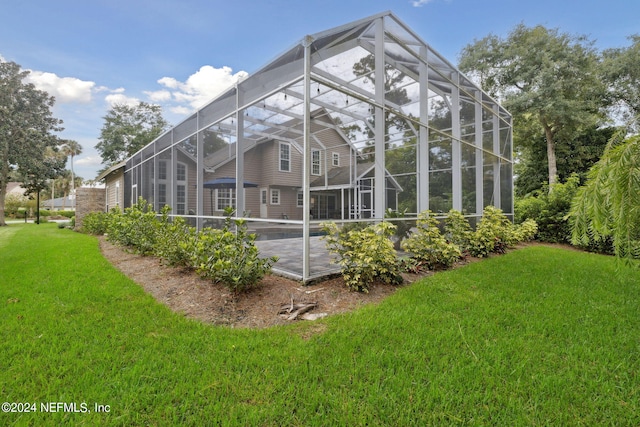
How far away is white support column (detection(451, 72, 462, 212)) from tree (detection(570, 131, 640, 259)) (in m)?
4.84

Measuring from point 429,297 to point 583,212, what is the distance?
1.96 m

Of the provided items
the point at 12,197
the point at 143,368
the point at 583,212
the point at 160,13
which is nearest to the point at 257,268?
the point at 143,368

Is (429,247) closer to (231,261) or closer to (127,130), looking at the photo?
(231,261)

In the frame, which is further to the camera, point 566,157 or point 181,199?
point 566,157

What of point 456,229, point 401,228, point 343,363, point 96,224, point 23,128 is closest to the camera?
point 343,363

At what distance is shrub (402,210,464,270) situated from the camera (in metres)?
5.13

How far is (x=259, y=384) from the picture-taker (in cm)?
196

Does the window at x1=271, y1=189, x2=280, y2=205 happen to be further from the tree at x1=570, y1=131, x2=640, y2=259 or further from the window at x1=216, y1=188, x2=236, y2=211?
the tree at x1=570, y1=131, x2=640, y2=259

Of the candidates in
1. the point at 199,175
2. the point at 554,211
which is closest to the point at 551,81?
the point at 554,211

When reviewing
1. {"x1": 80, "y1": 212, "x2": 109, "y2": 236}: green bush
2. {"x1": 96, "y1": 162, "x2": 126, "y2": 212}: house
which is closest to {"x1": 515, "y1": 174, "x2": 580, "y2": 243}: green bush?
{"x1": 80, "y1": 212, "x2": 109, "y2": 236}: green bush

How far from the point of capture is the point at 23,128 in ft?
63.8

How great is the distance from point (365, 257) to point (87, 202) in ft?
54.3

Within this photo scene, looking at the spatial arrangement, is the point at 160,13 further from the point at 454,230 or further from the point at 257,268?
the point at 454,230

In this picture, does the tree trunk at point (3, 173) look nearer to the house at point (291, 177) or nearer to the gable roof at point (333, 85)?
the gable roof at point (333, 85)
